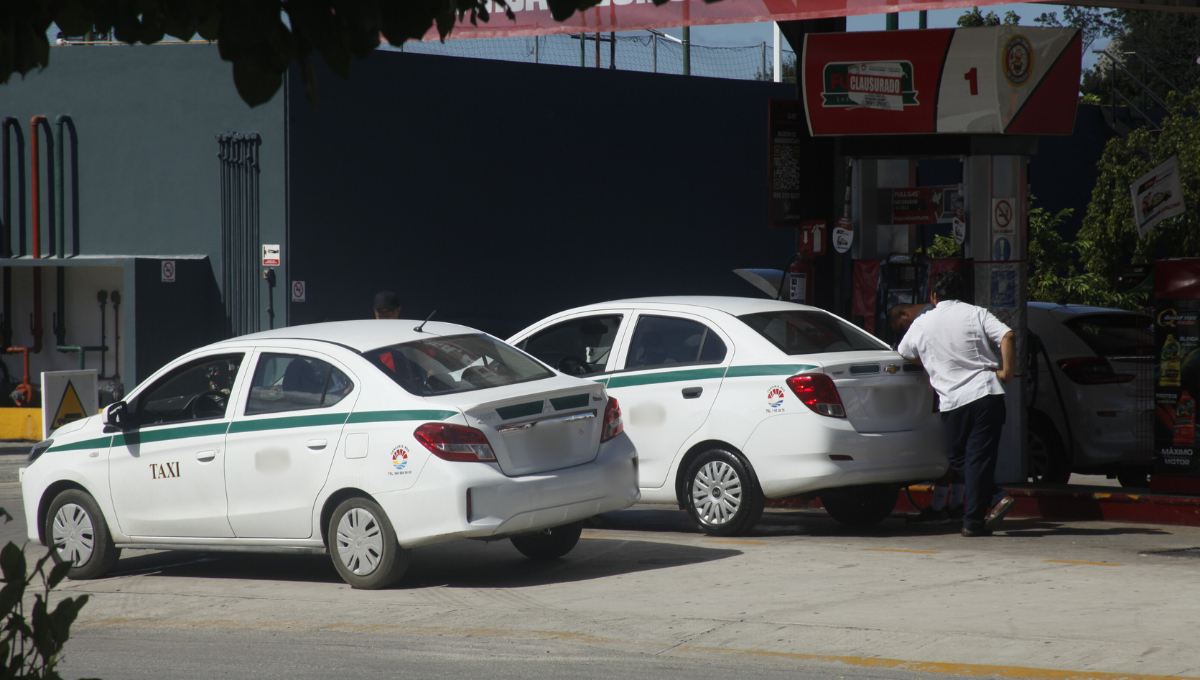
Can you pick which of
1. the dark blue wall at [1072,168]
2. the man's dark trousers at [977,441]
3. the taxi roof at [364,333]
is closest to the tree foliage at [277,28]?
the taxi roof at [364,333]

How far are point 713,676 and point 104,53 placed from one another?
15.2 m

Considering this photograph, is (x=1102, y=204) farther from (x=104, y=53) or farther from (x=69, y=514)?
(x=69, y=514)

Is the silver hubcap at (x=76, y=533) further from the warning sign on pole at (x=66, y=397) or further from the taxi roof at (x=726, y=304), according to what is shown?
the warning sign on pole at (x=66, y=397)

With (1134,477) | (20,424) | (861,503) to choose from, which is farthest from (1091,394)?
(20,424)

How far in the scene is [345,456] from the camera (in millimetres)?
7820

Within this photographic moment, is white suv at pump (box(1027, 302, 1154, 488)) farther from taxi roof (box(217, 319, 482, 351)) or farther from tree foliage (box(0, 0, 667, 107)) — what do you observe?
tree foliage (box(0, 0, 667, 107))

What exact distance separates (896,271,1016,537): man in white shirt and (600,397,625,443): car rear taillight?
91.2 inches

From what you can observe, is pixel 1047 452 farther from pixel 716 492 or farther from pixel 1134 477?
pixel 716 492

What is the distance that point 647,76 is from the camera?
21969 millimetres

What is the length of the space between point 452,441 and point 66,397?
30.8ft

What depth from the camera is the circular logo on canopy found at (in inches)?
423

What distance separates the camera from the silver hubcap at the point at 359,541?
7.80 meters

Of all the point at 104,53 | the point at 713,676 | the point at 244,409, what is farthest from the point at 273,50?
the point at 104,53

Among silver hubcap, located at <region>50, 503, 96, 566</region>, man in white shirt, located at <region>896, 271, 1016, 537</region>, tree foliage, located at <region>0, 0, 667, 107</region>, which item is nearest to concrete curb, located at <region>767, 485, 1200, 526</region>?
man in white shirt, located at <region>896, 271, 1016, 537</region>
